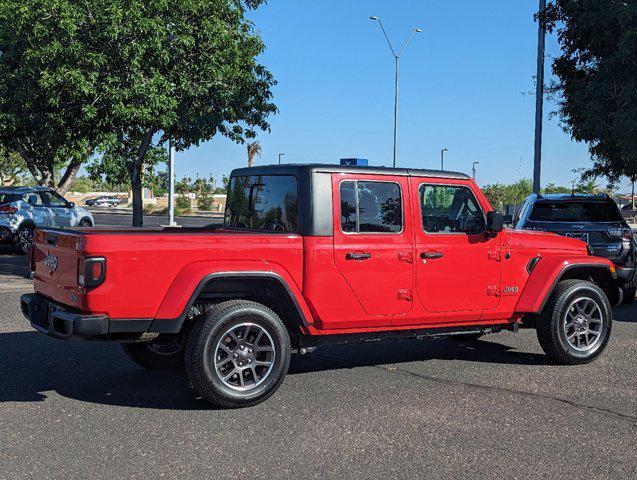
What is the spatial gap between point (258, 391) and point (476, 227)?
248 cm

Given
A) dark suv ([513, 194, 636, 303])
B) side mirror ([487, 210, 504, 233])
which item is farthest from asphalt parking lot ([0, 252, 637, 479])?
dark suv ([513, 194, 636, 303])

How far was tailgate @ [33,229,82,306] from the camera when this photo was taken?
5.00 m

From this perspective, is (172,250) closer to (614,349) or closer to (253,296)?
(253,296)

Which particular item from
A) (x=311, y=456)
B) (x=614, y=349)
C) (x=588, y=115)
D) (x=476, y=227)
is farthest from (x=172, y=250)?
(x=588, y=115)

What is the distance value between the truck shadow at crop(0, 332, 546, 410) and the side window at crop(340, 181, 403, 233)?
1.51m

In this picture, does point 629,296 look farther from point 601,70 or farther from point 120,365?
point 120,365

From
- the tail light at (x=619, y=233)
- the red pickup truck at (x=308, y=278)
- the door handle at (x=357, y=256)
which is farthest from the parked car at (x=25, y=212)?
the door handle at (x=357, y=256)

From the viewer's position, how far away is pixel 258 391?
209 inches

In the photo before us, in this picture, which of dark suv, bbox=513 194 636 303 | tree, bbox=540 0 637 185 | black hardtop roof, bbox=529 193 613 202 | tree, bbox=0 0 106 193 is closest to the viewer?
dark suv, bbox=513 194 636 303

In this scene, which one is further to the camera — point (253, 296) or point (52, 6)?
point (52, 6)

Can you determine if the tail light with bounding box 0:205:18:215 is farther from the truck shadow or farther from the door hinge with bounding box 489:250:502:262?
the door hinge with bounding box 489:250:502:262

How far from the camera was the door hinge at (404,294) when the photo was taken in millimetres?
5887

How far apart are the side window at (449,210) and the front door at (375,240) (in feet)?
0.70

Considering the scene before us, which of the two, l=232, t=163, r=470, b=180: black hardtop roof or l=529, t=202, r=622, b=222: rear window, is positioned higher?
l=232, t=163, r=470, b=180: black hardtop roof
